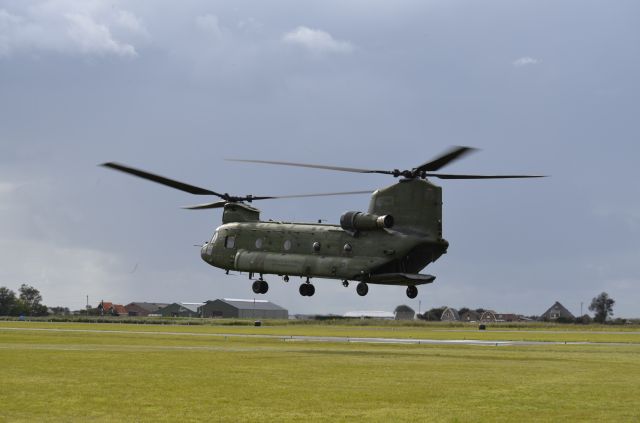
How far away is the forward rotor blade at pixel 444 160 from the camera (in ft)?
146

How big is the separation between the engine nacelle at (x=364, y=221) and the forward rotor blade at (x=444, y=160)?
11.3 ft

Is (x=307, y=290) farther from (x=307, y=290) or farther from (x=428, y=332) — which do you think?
(x=428, y=332)

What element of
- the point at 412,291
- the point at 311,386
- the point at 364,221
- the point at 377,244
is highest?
the point at 364,221

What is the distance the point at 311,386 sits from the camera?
3359 cm

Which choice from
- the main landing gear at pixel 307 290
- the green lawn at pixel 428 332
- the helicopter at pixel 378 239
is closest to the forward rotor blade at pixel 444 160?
the helicopter at pixel 378 239

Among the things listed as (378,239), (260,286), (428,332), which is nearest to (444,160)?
(378,239)

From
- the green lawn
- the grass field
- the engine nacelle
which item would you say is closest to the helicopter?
the engine nacelle

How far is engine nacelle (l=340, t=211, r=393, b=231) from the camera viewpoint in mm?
48625

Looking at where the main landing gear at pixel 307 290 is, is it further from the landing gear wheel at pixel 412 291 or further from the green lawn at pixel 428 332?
the green lawn at pixel 428 332

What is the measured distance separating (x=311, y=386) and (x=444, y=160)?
17673mm

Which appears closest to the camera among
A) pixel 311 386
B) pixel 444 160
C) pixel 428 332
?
pixel 311 386

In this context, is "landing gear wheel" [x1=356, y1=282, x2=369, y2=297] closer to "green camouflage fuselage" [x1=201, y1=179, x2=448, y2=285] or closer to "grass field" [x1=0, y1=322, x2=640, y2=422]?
"green camouflage fuselage" [x1=201, y1=179, x2=448, y2=285]

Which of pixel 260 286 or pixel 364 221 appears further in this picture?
pixel 260 286

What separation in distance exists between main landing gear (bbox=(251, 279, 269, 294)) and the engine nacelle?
740 centimetres
